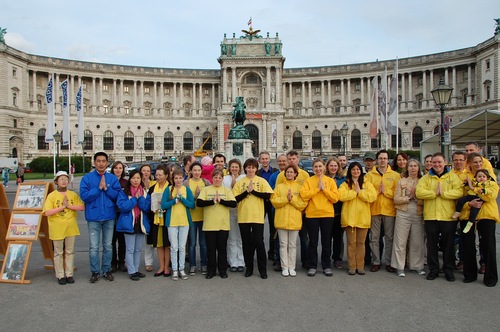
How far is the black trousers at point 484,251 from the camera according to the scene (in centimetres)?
748

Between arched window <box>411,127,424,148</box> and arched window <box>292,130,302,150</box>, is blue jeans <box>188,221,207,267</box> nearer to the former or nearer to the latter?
arched window <box>411,127,424,148</box>

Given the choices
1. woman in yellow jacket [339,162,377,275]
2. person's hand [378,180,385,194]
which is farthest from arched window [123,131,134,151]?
person's hand [378,180,385,194]

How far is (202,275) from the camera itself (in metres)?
8.44

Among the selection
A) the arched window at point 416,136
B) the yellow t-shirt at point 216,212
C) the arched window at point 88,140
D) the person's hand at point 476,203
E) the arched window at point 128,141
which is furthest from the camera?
the arched window at point 128,141

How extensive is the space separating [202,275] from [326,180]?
332 centimetres

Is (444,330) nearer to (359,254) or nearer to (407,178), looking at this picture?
(359,254)

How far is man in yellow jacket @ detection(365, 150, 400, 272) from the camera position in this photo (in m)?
8.62

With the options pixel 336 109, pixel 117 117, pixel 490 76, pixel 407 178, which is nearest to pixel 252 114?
pixel 336 109

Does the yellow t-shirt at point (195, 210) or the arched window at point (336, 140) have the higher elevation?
the arched window at point (336, 140)

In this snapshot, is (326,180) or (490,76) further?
(490,76)

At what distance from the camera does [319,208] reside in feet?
27.2

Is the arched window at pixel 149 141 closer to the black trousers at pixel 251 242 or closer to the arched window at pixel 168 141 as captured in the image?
the arched window at pixel 168 141

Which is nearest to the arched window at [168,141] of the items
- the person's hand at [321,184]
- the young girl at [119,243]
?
the young girl at [119,243]

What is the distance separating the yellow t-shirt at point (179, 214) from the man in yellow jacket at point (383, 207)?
406cm
